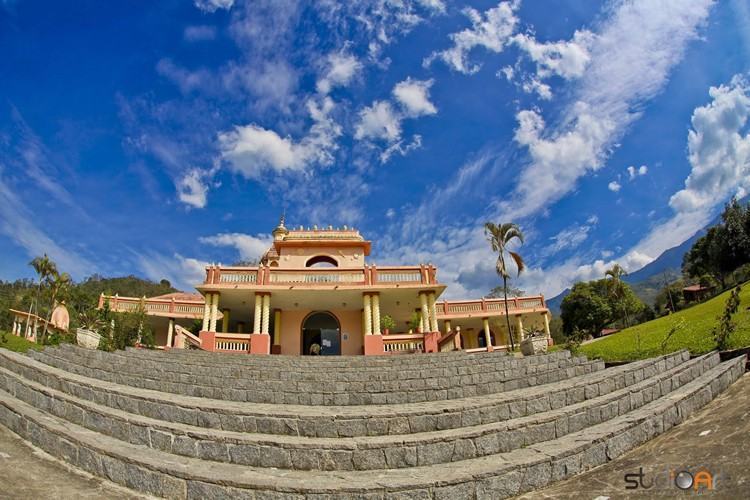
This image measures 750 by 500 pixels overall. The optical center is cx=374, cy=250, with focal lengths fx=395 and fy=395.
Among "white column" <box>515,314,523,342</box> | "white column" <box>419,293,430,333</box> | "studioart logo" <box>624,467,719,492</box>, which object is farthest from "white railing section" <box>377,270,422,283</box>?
"studioart logo" <box>624,467,719,492</box>

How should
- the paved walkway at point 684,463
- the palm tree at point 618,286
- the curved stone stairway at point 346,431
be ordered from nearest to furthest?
the paved walkway at point 684,463 → the curved stone stairway at point 346,431 → the palm tree at point 618,286

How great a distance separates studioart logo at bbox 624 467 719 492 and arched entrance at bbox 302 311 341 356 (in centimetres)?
1803

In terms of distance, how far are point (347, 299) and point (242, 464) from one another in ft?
48.7

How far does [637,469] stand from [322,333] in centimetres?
1941

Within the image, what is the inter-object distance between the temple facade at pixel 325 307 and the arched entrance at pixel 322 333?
55 millimetres

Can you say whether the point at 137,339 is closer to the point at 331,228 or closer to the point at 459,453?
the point at 331,228

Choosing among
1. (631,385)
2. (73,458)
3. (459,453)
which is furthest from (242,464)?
(631,385)

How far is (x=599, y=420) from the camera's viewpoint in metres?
5.42

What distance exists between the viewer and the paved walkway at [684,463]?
346 cm

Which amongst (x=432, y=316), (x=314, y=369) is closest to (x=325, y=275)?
(x=432, y=316)

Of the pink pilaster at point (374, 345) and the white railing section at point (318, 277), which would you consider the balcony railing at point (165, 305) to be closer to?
the white railing section at point (318, 277)

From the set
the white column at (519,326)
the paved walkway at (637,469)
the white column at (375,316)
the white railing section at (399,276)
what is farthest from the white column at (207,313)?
the white column at (519,326)

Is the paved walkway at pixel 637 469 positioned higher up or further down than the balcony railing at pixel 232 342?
further down

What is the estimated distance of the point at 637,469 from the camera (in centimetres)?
408
